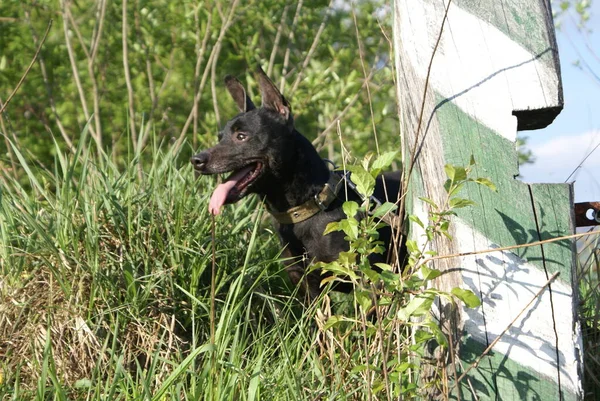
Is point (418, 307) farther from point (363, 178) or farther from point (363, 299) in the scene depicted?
point (363, 178)

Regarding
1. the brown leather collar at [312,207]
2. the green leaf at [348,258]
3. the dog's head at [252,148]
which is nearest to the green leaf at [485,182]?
the green leaf at [348,258]

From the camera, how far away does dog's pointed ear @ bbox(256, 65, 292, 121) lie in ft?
14.2

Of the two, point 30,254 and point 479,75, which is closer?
point 479,75

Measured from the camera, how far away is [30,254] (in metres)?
3.26

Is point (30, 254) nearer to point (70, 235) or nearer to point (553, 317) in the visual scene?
point (70, 235)

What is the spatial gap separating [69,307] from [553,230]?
193cm

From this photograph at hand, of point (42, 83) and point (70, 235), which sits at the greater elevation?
point (42, 83)

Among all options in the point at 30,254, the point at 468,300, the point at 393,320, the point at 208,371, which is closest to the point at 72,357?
the point at 30,254

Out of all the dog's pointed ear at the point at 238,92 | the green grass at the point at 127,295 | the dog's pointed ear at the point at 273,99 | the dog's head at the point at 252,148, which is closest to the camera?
the green grass at the point at 127,295

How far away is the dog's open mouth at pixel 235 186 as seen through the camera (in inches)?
153

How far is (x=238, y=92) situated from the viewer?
15.2 ft

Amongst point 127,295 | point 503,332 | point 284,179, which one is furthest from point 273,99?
point 503,332

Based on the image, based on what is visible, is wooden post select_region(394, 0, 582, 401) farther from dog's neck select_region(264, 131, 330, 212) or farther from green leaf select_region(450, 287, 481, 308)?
dog's neck select_region(264, 131, 330, 212)

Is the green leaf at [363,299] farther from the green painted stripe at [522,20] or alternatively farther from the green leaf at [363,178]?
the green painted stripe at [522,20]
